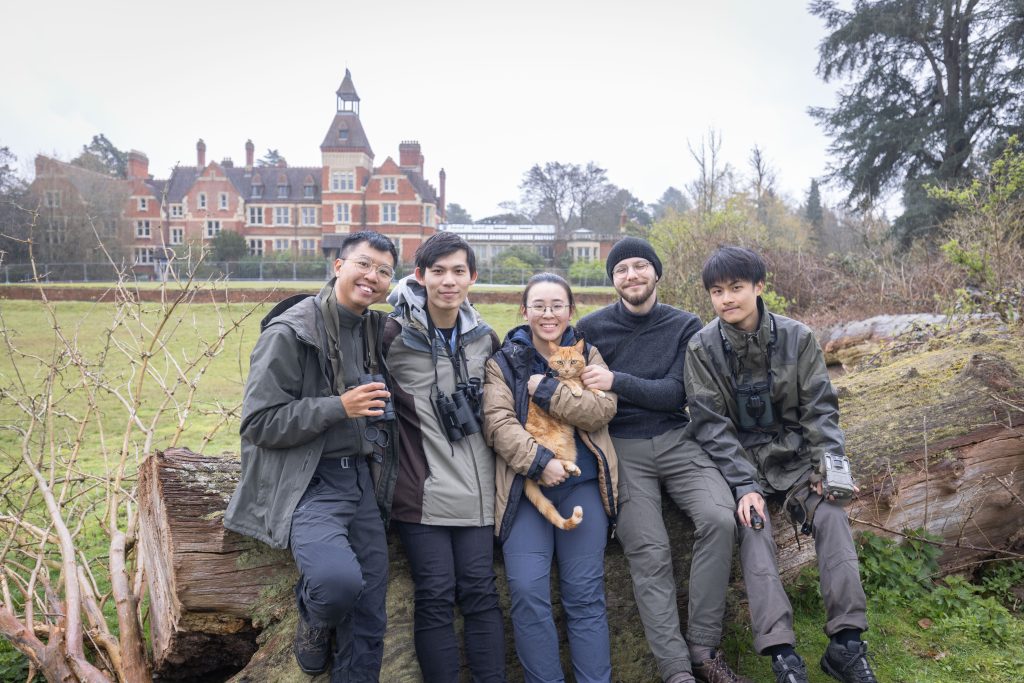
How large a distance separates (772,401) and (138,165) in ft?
214

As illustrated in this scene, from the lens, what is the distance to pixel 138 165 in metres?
57.4

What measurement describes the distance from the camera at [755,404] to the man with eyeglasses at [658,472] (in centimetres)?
31

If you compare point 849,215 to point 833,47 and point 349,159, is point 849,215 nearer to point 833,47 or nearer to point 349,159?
point 833,47

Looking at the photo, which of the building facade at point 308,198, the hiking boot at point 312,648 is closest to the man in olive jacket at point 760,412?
the hiking boot at point 312,648

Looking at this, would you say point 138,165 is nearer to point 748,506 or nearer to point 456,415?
point 456,415

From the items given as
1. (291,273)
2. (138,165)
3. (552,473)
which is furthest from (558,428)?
(138,165)

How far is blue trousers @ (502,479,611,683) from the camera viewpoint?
307 cm

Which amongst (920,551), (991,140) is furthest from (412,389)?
(991,140)

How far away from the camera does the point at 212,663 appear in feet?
11.5

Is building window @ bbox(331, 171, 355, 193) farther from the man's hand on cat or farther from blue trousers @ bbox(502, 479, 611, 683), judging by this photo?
blue trousers @ bbox(502, 479, 611, 683)

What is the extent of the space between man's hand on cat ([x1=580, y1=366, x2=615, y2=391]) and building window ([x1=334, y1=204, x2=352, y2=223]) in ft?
174

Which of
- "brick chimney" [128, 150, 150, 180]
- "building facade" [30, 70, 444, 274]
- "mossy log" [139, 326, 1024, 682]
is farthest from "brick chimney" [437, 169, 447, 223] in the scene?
"mossy log" [139, 326, 1024, 682]

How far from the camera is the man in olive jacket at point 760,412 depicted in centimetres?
329

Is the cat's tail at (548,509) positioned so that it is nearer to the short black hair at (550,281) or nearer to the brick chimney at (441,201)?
the short black hair at (550,281)
